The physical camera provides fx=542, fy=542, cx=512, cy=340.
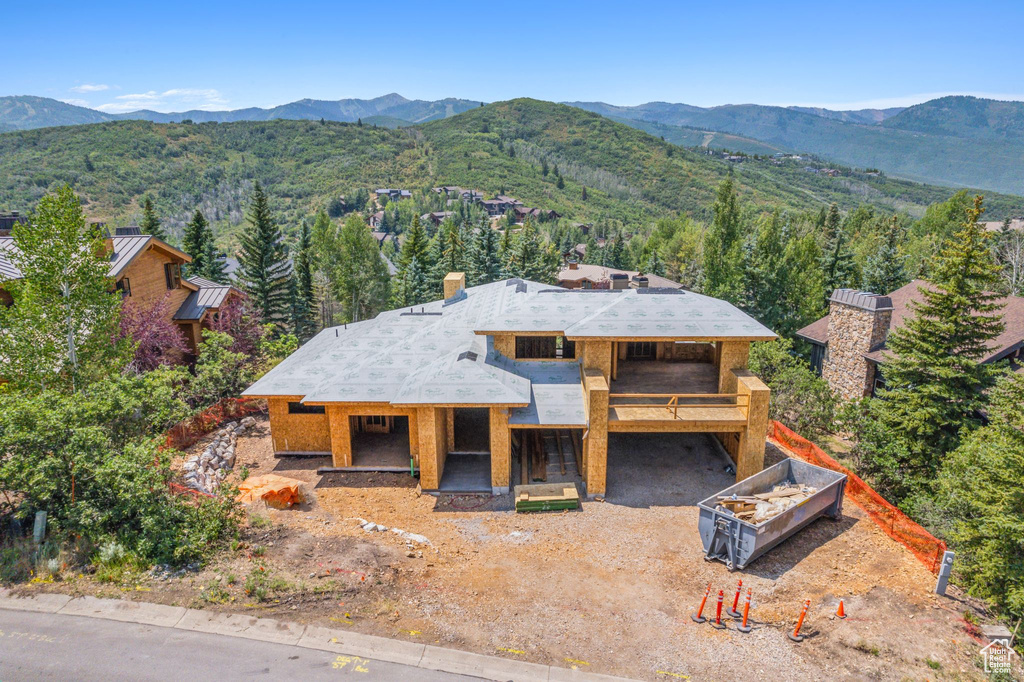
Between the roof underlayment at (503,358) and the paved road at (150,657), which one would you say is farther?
the roof underlayment at (503,358)

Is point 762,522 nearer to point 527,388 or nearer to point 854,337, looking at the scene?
point 527,388

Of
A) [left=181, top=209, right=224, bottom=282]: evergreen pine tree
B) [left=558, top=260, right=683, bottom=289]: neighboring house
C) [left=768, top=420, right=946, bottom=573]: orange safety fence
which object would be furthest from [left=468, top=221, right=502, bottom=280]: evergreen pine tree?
[left=768, top=420, right=946, bottom=573]: orange safety fence

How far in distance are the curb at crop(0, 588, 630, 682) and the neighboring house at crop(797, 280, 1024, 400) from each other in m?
21.7

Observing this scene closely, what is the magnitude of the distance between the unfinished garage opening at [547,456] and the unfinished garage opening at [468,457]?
1.09 metres

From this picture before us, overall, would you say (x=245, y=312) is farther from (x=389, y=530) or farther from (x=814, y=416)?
(x=814, y=416)

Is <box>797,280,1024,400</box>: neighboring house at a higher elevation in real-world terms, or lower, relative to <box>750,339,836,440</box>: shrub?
higher

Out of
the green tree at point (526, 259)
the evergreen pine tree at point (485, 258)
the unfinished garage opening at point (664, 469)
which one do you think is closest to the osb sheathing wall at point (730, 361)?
the unfinished garage opening at point (664, 469)

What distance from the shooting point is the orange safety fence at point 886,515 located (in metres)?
13.5

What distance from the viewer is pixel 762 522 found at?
13453 mm

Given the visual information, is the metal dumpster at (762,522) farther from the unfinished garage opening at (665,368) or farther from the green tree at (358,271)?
the green tree at (358,271)

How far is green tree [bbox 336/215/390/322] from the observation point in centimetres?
4544

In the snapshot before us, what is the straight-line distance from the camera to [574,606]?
39.5ft

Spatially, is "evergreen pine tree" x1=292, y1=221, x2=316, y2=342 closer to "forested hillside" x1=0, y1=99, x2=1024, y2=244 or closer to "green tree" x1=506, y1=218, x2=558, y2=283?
"green tree" x1=506, y1=218, x2=558, y2=283

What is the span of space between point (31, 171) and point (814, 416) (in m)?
128
